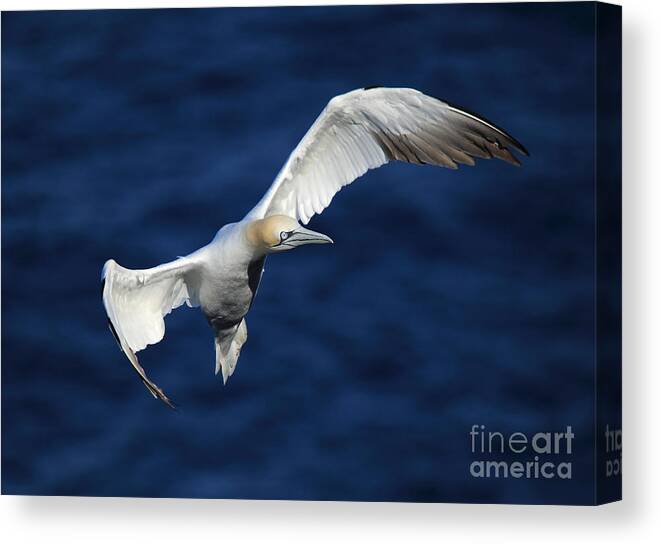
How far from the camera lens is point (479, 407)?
10.5 meters

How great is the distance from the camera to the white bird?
10.4 metres

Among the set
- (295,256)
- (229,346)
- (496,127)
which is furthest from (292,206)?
(496,127)

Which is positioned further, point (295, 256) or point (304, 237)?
point (295, 256)

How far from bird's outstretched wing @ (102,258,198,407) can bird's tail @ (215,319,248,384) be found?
27 centimetres

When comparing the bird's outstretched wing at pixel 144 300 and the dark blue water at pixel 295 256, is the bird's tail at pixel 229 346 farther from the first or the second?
the bird's outstretched wing at pixel 144 300

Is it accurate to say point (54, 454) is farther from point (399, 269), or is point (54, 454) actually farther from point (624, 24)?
point (624, 24)

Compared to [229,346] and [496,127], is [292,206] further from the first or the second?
[496,127]

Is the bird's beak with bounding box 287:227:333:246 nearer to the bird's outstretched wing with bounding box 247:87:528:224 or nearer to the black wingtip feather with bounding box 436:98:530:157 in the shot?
the bird's outstretched wing with bounding box 247:87:528:224

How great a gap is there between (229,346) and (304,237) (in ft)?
2.43

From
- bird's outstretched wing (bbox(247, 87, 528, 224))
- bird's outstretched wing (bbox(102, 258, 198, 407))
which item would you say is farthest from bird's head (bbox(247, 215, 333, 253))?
bird's outstretched wing (bbox(102, 258, 198, 407))

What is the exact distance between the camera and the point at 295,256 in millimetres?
10656

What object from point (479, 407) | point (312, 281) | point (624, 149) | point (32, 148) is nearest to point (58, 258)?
point (32, 148)

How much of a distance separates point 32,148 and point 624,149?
10.4 feet

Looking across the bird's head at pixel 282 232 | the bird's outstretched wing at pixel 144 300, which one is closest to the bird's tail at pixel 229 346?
the bird's outstretched wing at pixel 144 300
